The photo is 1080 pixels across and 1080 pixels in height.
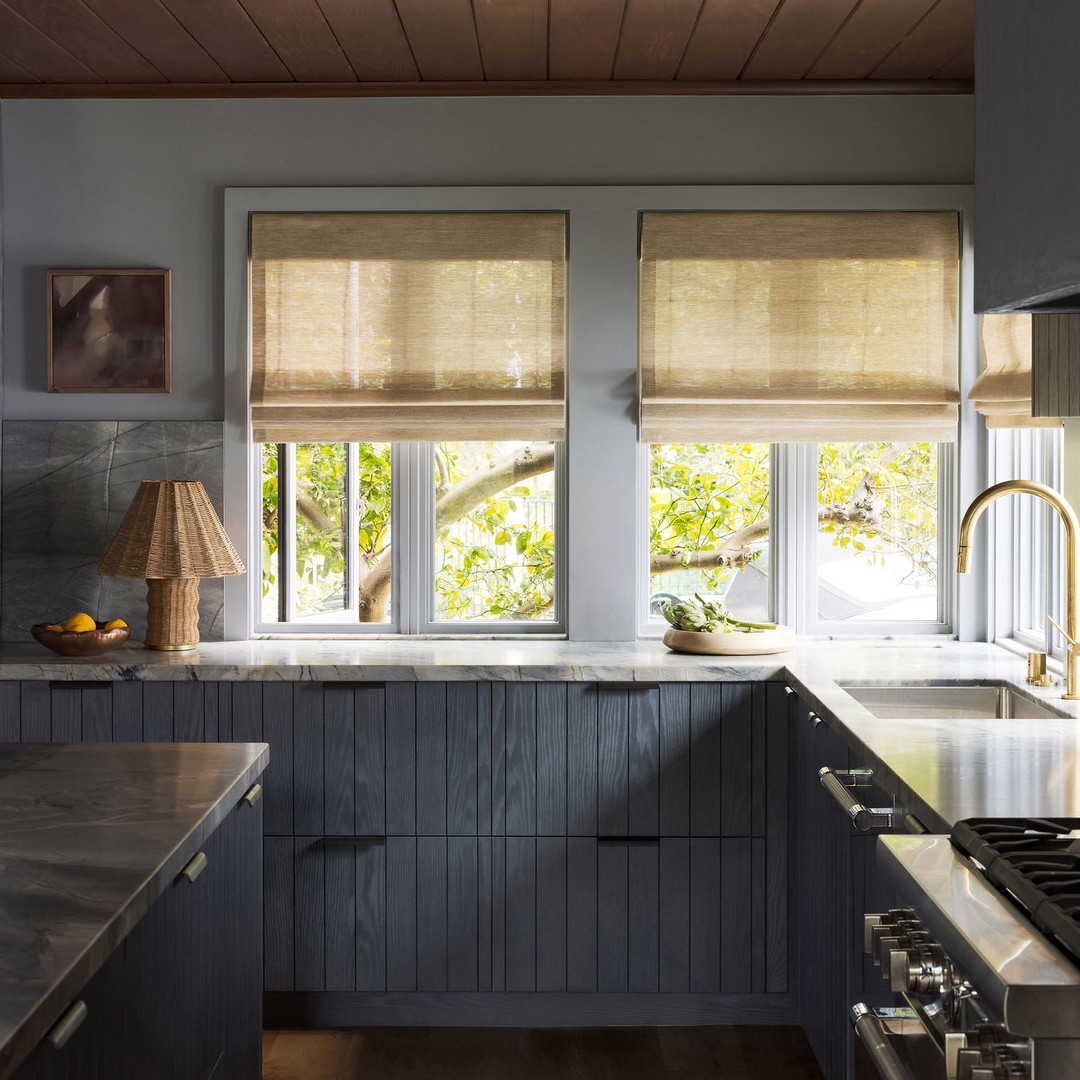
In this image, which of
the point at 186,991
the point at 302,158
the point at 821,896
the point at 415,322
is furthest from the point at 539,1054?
the point at 302,158

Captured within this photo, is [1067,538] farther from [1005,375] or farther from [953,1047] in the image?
[953,1047]

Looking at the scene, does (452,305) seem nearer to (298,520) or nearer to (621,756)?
(298,520)

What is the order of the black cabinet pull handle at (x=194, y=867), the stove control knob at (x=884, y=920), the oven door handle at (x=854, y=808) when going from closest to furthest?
the stove control knob at (x=884, y=920) < the black cabinet pull handle at (x=194, y=867) < the oven door handle at (x=854, y=808)

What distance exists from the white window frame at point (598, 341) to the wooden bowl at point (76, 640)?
41 centimetres

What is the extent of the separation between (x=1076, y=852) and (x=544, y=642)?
208cm

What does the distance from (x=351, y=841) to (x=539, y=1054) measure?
0.70m

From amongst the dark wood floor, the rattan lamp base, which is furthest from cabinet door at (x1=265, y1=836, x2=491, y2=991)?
the rattan lamp base

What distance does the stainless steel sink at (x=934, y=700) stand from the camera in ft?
8.85

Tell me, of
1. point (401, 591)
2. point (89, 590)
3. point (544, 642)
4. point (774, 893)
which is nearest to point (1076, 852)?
point (774, 893)

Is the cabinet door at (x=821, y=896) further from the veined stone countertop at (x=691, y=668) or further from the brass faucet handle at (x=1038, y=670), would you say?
the brass faucet handle at (x=1038, y=670)

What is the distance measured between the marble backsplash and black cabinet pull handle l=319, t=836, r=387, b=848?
94cm

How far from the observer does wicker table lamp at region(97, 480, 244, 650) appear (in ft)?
9.82

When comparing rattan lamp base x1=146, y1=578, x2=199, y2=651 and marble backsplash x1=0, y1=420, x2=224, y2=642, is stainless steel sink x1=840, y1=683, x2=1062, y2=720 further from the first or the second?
marble backsplash x1=0, y1=420, x2=224, y2=642

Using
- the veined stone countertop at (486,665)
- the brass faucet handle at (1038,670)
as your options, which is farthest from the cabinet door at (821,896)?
the brass faucet handle at (1038,670)
